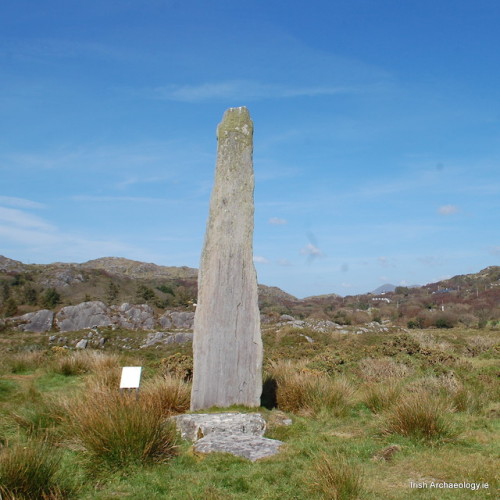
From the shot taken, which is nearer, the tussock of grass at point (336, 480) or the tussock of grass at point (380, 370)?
the tussock of grass at point (336, 480)

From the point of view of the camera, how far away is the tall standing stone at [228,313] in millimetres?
8516

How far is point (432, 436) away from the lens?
6.82 metres

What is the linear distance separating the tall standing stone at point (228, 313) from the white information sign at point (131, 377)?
1.49m

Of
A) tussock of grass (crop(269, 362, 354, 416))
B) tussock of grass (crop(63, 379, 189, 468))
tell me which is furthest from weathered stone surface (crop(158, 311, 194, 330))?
tussock of grass (crop(63, 379, 189, 468))

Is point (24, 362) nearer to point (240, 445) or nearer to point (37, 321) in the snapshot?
point (240, 445)

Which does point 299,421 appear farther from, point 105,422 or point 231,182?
point 231,182

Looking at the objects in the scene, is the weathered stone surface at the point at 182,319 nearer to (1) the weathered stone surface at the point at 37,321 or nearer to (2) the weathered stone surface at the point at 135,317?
(2) the weathered stone surface at the point at 135,317

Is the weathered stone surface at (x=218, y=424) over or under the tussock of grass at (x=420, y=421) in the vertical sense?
under

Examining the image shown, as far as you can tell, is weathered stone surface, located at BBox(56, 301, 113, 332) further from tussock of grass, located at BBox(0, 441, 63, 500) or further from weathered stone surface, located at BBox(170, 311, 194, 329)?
tussock of grass, located at BBox(0, 441, 63, 500)

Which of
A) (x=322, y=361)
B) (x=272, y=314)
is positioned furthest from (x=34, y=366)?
(x=272, y=314)

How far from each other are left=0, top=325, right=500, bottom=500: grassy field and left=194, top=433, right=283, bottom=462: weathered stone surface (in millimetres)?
154

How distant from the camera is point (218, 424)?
7.26m

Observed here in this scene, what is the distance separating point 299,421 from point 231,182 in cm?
419

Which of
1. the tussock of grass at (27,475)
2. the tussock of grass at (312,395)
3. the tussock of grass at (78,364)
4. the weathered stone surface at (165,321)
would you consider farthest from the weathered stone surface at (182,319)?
the tussock of grass at (27,475)
